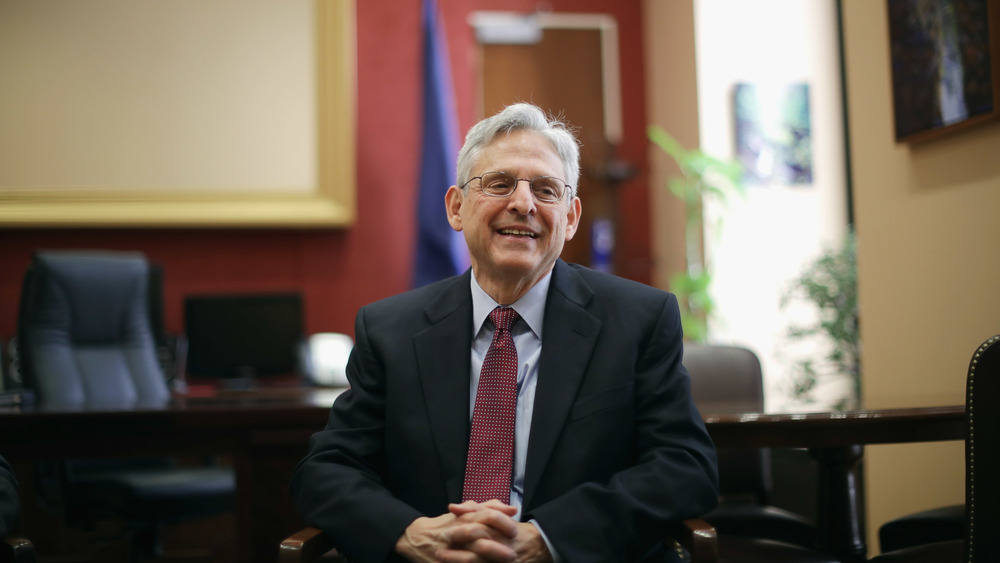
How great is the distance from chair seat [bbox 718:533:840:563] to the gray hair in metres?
0.92

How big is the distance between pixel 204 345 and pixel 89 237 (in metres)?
1.01

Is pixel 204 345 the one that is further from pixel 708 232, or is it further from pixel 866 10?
pixel 866 10

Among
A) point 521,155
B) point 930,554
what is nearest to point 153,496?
point 521,155

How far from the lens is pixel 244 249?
4555mm

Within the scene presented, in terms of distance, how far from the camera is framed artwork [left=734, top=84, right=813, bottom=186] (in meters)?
4.37

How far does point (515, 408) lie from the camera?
1.48 metres

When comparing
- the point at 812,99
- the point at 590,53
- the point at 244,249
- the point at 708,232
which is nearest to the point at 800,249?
the point at 708,232

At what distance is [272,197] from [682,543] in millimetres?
3710

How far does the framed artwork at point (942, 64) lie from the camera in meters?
2.05

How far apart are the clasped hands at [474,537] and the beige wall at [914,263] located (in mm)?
1075

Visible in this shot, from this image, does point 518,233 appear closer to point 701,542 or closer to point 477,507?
point 477,507

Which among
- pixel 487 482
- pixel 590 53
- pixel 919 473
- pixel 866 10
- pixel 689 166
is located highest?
pixel 590 53

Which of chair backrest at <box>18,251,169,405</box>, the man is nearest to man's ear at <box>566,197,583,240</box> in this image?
the man

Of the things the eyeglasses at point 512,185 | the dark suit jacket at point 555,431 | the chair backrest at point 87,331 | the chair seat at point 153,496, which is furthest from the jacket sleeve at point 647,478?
the chair backrest at point 87,331
